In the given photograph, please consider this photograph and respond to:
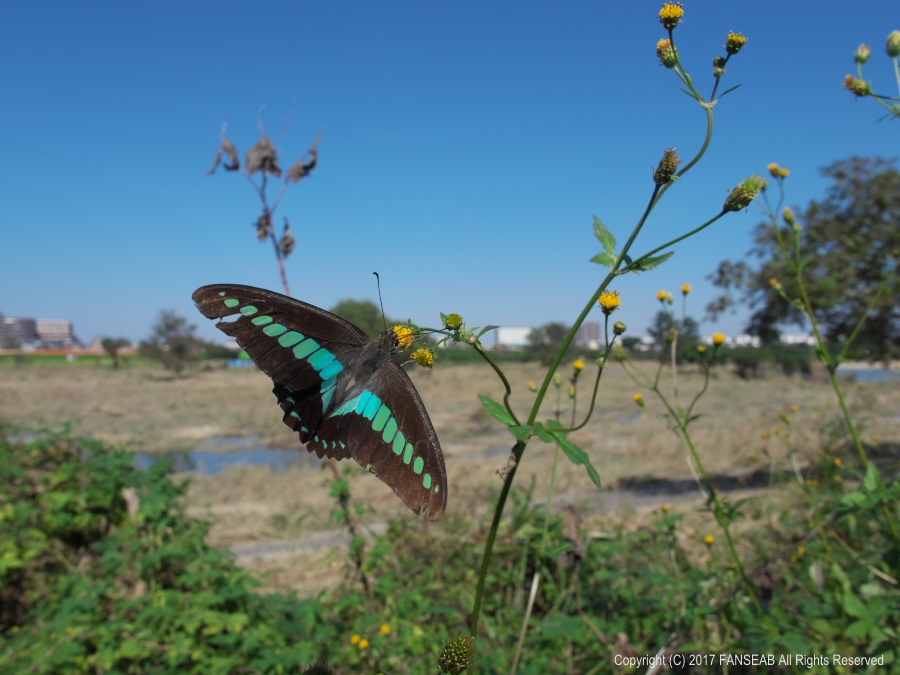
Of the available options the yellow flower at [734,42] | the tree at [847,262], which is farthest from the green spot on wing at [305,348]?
the tree at [847,262]

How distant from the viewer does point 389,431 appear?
99 centimetres

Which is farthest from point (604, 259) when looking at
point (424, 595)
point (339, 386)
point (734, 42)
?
point (424, 595)

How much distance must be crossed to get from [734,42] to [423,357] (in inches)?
28.3

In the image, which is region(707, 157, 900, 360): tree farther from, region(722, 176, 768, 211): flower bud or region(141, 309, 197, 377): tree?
region(141, 309, 197, 377): tree

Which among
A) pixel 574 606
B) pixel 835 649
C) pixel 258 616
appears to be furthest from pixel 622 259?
pixel 258 616

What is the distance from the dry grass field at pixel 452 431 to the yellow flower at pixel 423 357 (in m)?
0.27

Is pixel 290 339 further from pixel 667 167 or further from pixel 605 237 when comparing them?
pixel 667 167

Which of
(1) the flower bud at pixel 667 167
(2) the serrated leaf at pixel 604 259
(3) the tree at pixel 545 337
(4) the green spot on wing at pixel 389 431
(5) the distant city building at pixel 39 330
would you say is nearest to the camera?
(1) the flower bud at pixel 667 167

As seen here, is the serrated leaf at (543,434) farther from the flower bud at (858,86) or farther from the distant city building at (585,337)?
the flower bud at (858,86)

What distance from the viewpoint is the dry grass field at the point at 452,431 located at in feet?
18.7

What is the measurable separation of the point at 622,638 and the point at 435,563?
5.33 ft

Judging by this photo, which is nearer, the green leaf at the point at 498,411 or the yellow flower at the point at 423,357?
the green leaf at the point at 498,411

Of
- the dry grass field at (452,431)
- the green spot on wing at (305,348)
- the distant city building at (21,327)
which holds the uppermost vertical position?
the distant city building at (21,327)

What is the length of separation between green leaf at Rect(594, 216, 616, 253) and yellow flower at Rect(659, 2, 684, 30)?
37 cm
